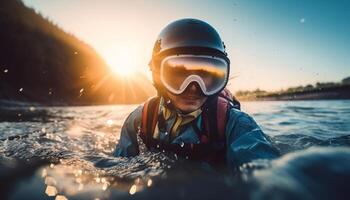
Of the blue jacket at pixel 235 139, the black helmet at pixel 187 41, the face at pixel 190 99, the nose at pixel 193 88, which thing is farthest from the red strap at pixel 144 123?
the nose at pixel 193 88

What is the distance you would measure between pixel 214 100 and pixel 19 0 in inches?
1272

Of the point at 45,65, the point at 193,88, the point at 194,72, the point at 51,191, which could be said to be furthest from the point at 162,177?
the point at 45,65

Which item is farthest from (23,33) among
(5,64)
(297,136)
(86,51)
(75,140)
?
(297,136)

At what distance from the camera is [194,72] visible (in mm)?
3135

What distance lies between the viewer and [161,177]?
216 centimetres

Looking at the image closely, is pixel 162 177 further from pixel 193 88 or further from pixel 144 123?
pixel 144 123

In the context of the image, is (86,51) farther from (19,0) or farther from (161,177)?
(161,177)

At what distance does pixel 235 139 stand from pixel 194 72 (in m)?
0.86

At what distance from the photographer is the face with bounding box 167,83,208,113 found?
3.11 metres

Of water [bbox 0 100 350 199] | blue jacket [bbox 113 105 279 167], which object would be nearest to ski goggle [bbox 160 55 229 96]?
blue jacket [bbox 113 105 279 167]

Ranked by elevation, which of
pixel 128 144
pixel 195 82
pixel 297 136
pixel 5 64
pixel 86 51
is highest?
pixel 86 51

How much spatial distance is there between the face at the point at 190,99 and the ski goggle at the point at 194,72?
46 millimetres

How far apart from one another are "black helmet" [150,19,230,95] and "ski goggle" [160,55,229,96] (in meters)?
0.06

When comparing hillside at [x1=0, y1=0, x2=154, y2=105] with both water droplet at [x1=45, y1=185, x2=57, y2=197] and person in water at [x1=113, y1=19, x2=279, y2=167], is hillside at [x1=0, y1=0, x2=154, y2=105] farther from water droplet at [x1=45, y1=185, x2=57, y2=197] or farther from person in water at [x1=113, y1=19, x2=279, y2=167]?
water droplet at [x1=45, y1=185, x2=57, y2=197]
